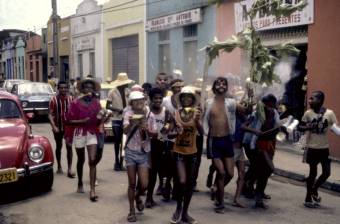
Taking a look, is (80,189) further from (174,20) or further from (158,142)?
(174,20)

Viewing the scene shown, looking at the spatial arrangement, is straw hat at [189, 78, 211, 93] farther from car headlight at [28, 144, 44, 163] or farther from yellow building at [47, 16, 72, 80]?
yellow building at [47, 16, 72, 80]

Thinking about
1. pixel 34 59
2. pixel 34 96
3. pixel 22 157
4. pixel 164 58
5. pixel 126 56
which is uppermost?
pixel 34 59

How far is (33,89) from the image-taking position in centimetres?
2019

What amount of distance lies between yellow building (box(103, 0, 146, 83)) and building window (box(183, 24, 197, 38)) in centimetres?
371

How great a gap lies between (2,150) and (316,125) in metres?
4.18

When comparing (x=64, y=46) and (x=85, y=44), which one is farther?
(x=64, y=46)

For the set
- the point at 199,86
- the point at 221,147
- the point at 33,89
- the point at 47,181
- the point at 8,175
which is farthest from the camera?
the point at 33,89

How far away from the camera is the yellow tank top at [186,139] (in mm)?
6030

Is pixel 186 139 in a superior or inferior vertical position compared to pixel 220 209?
superior

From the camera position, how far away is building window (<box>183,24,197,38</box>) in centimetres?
1759

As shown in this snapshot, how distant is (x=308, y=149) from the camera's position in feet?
22.8

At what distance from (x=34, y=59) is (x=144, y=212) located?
3899 centimetres

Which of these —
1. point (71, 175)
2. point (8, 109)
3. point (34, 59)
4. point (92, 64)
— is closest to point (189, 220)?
point (71, 175)

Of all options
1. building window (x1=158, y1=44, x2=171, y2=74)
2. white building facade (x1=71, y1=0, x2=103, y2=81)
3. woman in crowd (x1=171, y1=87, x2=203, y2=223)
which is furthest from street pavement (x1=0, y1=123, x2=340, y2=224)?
white building facade (x1=71, y1=0, x2=103, y2=81)
